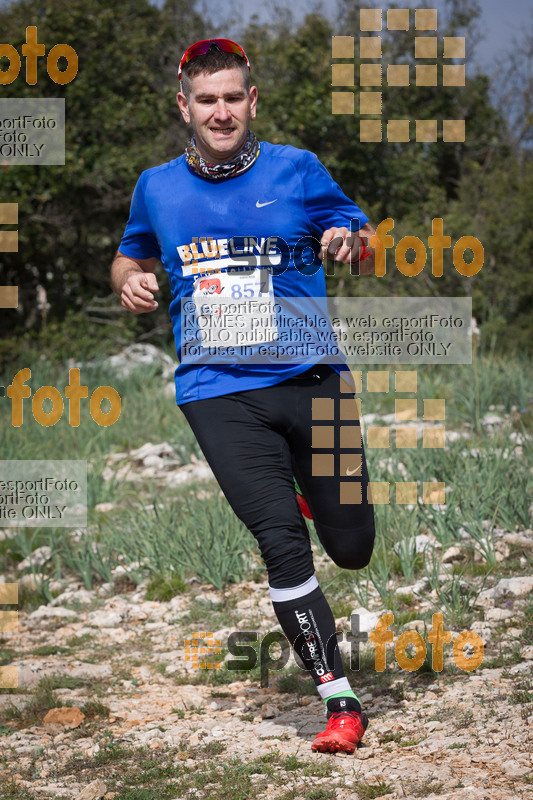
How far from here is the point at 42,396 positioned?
8.05 metres

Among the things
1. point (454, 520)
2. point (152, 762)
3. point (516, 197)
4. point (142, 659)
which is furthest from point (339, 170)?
point (152, 762)

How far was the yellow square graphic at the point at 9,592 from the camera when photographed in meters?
4.86

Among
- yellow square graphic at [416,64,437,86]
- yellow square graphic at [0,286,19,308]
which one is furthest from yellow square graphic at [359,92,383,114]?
yellow square graphic at [0,286,19,308]

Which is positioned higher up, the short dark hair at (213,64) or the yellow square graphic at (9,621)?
the short dark hair at (213,64)

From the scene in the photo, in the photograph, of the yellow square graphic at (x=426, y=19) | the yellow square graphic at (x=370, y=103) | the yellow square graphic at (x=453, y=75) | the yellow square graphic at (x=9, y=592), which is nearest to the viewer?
the yellow square graphic at (x=9, y=592)

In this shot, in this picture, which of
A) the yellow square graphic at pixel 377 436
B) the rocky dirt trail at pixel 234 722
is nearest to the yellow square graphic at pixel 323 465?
the rocky dirt trail at pixel 234 722

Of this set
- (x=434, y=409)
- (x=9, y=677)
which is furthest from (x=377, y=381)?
(x=9, y=677)

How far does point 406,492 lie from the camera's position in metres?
4.63

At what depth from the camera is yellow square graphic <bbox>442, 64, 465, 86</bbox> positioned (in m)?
11.1

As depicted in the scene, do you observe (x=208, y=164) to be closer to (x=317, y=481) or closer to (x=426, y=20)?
(x=317, y=481)

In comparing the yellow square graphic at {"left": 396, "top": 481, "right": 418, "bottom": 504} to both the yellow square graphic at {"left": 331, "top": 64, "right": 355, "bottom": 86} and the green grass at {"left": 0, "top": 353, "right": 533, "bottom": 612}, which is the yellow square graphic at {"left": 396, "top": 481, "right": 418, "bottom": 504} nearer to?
the green grass at {"left": 0, "top": 353, "right": 533, "bottom": 612}

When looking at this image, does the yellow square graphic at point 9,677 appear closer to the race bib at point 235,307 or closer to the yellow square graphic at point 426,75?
the race bib at point 235,307

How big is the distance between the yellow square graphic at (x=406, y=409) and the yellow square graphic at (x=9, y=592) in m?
2.96

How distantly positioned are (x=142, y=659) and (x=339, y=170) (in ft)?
23.5
